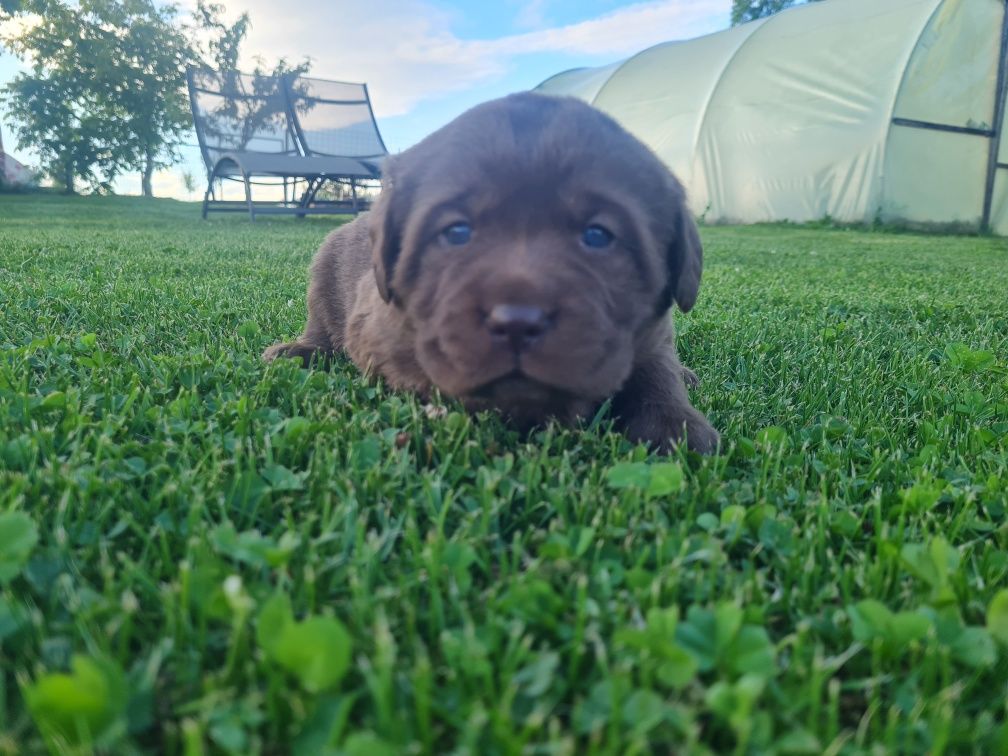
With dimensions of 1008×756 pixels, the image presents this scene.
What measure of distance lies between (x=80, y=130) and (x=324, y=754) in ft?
110

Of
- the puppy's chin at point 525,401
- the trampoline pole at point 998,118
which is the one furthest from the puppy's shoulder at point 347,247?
the trampoline pole at point 998,118

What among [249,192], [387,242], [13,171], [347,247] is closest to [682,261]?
[387,242]

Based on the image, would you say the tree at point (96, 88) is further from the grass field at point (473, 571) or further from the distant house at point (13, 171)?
the grass field at point (473, 571)

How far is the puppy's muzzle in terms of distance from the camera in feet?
5.63

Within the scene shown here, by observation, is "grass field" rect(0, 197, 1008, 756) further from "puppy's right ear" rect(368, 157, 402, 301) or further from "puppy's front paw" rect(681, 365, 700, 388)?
"puppy's right ear" rect(368, 157, 402, 301)

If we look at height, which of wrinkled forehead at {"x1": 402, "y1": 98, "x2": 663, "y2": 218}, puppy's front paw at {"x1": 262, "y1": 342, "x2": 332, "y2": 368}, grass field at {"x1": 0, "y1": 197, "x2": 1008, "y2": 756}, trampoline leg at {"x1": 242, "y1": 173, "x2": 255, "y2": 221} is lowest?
grass field at {"x1": 0, "y1": 197, "x2": 1008, "y2": 756}

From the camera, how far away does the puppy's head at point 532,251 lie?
1780mm

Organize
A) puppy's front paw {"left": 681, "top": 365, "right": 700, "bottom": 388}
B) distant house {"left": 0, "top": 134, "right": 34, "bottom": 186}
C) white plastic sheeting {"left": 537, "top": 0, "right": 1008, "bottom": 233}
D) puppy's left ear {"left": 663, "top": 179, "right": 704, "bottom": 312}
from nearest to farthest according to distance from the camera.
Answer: puppy's left ear {"left": 663, "top": 179, "right": 704, "bottom": 312} < puppy's front paw {"left": 681, "top": 365, "right": 700, "bottom": 388} < white plastic sheeting {"left": 537, "top": 0, "right": 1008, "bottom": 233} < distant house {"left": 0, "top": 134, "right": 34, "bottom": 186}

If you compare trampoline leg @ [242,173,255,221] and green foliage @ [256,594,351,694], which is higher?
trampoline leg @ [242,173,255,221]

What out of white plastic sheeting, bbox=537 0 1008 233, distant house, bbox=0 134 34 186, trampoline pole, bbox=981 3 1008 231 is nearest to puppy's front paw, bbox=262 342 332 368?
white plastic sheeting, bbox=537 0 1008 233

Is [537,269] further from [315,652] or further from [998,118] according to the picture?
[998,118]

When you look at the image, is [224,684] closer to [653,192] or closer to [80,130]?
[653,192]

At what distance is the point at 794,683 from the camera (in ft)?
3.24

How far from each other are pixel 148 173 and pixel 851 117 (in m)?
27.9
